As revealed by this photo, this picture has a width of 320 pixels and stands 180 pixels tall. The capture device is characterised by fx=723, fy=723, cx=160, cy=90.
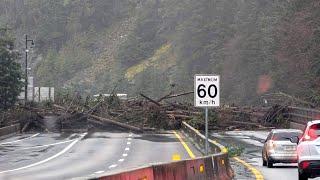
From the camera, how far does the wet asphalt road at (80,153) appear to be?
Answer: 25266mm

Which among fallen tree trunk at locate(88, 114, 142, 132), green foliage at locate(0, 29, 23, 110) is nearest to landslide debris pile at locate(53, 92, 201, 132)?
fallen tree trunk at locate(88, 114, 142, 132)

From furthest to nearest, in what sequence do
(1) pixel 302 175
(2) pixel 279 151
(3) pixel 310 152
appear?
(2) pixel 279 151 < (1) pixel 302 175 < (3) pixel 310 152

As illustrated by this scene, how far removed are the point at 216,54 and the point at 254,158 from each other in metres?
88.4

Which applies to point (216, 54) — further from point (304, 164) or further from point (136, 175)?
point (136, 175)

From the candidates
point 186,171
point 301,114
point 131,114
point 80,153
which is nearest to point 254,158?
point 80,153

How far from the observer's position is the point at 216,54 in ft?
390

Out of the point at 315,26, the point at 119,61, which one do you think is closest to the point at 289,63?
the point at 315,26

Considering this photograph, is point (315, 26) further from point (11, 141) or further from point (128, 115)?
point (11, 141)

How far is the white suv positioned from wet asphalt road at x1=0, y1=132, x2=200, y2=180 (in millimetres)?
6272

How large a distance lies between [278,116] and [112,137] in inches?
568

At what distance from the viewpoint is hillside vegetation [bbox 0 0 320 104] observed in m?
68.9

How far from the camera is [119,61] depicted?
18325cm

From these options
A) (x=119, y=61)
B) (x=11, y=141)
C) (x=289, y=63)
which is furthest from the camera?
(x=119, y=61)

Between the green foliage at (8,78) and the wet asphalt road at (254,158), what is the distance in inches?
834
